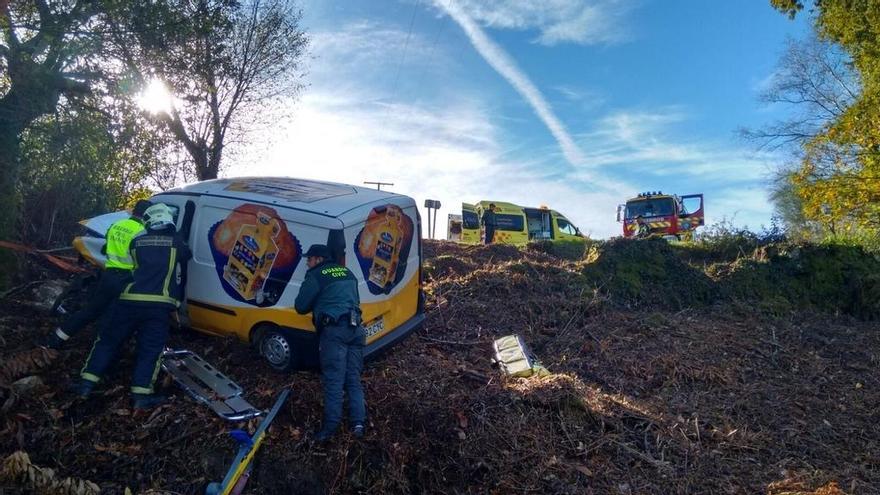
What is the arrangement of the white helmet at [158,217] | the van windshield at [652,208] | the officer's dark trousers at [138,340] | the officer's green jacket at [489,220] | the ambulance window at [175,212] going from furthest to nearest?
the van windshield at [652,208] < the officer's green jacket at [489,220] < the ambulance window at [175,212] < the white helmet at [158,217] < the officer's dark trousers at [138,340]

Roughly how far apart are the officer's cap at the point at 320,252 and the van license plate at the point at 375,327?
34.9 inches

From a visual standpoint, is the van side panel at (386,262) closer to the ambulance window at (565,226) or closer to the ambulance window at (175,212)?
the ambulance window at (175,212)

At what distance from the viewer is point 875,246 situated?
12602mm

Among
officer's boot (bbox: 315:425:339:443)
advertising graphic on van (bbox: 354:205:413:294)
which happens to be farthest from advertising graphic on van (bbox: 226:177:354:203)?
officer's boot (bbox: 315:425:339:443)

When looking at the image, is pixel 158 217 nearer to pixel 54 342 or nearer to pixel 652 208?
pixel 54 342

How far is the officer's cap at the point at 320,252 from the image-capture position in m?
5.05

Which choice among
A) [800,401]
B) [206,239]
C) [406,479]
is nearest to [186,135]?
[206,239]

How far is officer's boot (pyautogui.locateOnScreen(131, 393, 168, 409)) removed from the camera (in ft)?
16.2

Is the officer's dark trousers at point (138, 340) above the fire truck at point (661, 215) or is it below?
below

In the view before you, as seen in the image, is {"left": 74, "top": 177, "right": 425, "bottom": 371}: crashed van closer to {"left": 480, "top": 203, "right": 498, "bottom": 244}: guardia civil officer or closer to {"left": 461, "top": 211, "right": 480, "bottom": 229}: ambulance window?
{"left": 480, "top": 203, "right": 498, "bottom": 244}: guardia civil officer

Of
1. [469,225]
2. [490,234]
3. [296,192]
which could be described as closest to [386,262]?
[296,192]

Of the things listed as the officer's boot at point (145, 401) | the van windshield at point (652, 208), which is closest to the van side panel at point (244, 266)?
the officer's boot at point (145, 401)

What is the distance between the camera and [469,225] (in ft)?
69.1

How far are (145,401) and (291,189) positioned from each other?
251 cm
